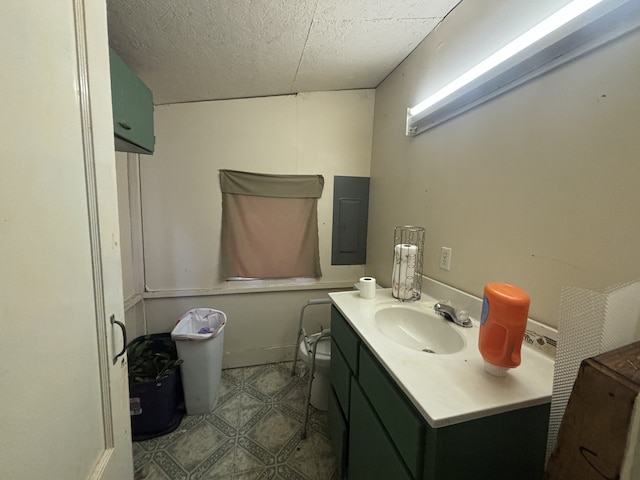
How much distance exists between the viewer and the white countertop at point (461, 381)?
600 mm

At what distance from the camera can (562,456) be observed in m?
0.37

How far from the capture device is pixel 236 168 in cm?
194

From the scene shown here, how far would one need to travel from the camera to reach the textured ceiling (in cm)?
105

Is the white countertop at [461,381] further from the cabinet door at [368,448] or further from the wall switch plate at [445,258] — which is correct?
the wall switch plate at [445,258]

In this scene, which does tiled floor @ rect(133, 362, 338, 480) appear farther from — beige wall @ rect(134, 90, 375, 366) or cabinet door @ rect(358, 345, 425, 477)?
cabinet door @ rect(358, 345, 425, 477)

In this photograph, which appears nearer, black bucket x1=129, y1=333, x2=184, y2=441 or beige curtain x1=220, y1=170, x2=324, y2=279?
black bucket x1=129, y1=333, x2=184, y2=441

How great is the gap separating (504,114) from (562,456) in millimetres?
1052

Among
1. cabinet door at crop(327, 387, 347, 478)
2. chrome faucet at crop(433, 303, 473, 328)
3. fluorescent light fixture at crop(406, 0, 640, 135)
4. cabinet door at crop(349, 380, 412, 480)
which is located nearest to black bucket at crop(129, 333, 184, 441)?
cabinet door at crop(327, 387, 347, 478)

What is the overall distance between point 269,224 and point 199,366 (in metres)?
1.09

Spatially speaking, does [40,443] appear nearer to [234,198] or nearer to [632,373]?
[632,373]

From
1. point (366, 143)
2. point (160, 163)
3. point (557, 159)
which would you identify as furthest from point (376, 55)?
point (160, 163)

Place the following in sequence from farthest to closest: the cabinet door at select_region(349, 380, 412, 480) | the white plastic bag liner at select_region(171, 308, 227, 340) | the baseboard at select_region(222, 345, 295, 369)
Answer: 1. the baseboard at select_region(222, 345, 295, 369)
2. the white plastic bag liner at select_region(171, 308, 227, 340)
3. the cabinet door at select_region(349, 380, 412, 480)

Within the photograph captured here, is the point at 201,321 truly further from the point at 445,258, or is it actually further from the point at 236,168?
the point at 445,258

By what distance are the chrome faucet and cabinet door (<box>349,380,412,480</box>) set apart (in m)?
0.47
